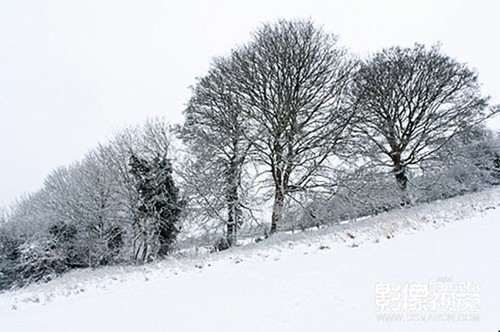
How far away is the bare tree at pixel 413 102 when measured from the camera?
57.1 feet

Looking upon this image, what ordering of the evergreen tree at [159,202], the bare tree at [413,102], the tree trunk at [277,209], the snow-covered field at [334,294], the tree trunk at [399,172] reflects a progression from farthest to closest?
the evergreen tree at [159,202] < the tree trunk at [399,172] < the bare tree at [413,102] < the tree trunk at [277,209] < the snow-covered field at [334,294]

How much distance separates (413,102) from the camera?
728 inches

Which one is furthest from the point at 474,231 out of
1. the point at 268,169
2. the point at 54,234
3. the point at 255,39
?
the point at 54,234

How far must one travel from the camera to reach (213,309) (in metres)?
3.98

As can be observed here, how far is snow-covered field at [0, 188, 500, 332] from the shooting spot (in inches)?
113

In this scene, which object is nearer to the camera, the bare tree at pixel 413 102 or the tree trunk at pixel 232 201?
the tree trunk at pixel 232 201

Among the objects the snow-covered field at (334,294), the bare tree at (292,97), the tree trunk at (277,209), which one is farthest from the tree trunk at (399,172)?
the snow-covered field at (334,294)

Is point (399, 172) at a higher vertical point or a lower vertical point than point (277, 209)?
higher

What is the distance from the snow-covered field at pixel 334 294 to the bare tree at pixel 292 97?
28.4 ft

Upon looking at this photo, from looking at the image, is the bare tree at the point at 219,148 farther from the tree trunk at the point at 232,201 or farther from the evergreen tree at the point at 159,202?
the evergreen tree at the point at 159,202

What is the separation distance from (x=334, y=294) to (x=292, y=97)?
499 inches

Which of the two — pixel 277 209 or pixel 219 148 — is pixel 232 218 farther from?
pixel 219 148

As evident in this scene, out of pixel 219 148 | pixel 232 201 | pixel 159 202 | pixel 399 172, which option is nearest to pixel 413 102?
pixel 399 172

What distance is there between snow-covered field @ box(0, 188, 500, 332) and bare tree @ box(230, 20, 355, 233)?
8650 mm
